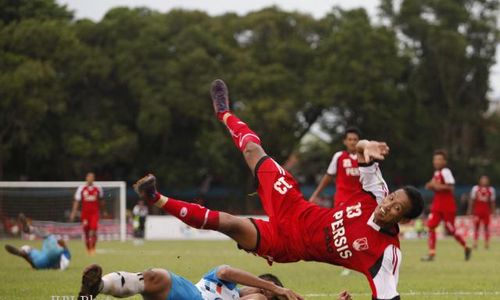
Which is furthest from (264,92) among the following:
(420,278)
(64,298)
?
(64,298)

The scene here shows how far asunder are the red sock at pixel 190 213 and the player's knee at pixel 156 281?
811 millimetres

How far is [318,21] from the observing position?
63.9 m

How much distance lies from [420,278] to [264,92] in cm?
4411

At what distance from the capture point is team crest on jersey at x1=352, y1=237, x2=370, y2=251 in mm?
9273

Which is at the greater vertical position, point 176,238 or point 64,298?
point 64,298

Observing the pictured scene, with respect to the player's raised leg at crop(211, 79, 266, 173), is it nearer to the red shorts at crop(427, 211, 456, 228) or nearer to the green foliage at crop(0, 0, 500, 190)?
the red shorts at crop(427, 211, 456, 228)

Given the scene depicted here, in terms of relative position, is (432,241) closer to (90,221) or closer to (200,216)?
(90,221)

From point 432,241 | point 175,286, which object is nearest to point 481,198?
point 432,241

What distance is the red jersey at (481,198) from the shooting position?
31344mm

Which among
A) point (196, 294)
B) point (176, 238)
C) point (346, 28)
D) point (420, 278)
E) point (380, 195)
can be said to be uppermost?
point (346, 28)

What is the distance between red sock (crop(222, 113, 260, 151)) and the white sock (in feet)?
9.20

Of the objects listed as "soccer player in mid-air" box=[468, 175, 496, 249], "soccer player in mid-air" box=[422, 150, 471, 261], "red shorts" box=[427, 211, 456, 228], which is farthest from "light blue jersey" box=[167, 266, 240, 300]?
"soccer player in mid-air" box=[468, 175, 496, 249]

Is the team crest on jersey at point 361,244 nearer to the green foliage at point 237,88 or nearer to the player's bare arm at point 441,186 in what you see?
the player's bare arm at point 441,186

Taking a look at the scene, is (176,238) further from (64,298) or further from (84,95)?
(64,298)
